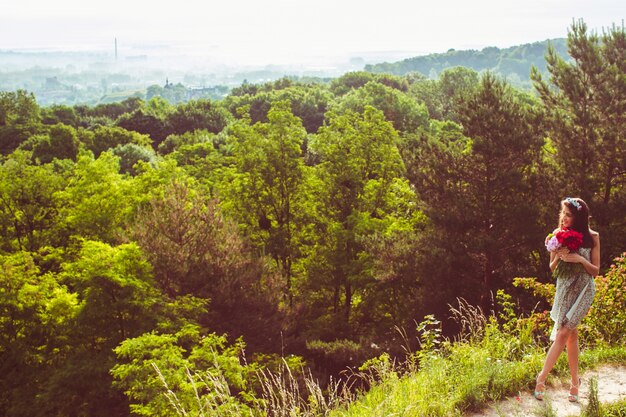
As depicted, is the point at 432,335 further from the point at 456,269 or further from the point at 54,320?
the point at 54,320

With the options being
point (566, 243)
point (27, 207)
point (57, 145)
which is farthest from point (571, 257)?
point (57, 145)

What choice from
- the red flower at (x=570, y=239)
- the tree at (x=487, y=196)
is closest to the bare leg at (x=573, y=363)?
the red flower at (x=570, y=239)

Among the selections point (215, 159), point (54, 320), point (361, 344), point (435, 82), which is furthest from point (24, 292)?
point (435, 82)

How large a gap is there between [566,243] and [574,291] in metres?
0.56

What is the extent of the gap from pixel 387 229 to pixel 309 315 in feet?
18.9

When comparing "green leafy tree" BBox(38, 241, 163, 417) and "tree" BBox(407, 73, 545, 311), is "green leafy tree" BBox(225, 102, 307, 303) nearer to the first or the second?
"tree" BBox(407, 73, 545, 311)

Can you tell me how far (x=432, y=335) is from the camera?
6656 mm

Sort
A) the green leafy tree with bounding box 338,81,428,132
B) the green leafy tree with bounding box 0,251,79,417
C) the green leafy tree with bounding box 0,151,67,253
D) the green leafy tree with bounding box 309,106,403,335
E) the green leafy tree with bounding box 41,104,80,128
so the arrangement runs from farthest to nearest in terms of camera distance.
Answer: the green leafy tree with bounding box 41,104,80,128 < the green leafy tree with bounding box 338,81,428,132 < the green leafy tree with bounding box 309,106,403,335 < the green leafy tree with bounding box 0,151,67,253 < the green leafy tree with bounding box 0,251,79,417

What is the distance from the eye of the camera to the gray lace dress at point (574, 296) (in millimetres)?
5328

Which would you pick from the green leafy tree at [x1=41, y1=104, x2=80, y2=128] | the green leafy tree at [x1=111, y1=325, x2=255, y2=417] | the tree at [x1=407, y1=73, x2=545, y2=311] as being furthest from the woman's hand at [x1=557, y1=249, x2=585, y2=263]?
the green leafy tree at [x1=41, y1=104, x2=80, y2=128]

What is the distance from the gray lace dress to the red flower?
10 centimetres

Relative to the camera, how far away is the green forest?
484 inches

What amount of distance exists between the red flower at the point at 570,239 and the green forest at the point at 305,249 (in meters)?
1.73

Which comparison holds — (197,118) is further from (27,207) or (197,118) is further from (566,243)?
(566,243)
